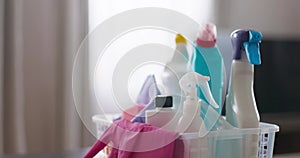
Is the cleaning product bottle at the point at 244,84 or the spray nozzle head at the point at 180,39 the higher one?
the spray nozzle head at the point at 180,39

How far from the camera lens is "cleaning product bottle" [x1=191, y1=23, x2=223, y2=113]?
75 cm

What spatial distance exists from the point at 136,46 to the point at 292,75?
83.9 inches

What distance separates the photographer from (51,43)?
210cm

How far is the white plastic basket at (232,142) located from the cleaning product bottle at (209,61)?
0.26 feet

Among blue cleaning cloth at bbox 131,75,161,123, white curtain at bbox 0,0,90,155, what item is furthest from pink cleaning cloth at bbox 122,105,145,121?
white curtain at bbox 0,0,90,155

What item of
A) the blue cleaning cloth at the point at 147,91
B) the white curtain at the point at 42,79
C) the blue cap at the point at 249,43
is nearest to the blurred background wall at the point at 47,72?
the white curtain at the point at 42,79

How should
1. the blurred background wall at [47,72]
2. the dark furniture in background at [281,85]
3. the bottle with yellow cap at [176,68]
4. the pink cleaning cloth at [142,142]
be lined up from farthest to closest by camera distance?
1. the dark furniture in background at [281,85]
2. the blurred background wall at [47,72]
3. the bottle with yellow cap at [176,68]
4. the pink cleaning cloth at [142,142]

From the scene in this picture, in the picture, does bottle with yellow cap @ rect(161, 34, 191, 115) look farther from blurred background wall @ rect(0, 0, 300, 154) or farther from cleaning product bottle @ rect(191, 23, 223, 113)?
blurred background wall @ rect(0, 0, 300, 154)

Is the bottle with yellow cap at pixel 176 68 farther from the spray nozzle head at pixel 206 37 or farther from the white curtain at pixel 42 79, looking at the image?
the white curtain at pixel 42 79

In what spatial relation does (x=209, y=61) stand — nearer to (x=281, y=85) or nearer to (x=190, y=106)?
(x=190, y=106)

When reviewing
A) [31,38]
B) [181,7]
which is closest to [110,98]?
[31,38]

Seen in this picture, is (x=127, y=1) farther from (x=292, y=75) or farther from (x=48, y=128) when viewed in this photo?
(x=292, y=75)

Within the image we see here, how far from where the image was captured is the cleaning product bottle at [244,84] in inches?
27.0

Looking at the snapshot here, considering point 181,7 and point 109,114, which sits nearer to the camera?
point 109,114
